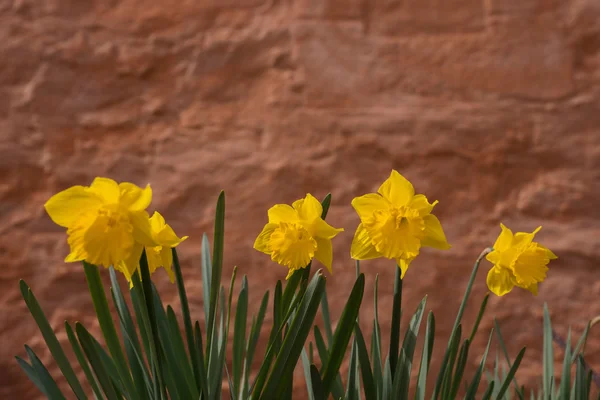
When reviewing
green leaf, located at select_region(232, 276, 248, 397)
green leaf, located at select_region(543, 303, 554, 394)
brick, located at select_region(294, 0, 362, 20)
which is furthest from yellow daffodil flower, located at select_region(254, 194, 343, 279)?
brick, located at select_region(294, 0, 362, 20)

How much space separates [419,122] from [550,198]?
30cm

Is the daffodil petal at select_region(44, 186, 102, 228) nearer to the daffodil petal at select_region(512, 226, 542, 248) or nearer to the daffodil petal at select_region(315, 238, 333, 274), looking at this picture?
the daffodil petal at select_region(315, 238, 333, 274)

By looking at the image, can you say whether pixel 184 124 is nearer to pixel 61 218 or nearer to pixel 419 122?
pixel 419 122

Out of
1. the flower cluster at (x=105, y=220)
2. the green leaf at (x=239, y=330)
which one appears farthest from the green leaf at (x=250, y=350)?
the flower cluster at (x=105, y=220)

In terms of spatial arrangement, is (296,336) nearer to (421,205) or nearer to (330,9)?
(421,205)

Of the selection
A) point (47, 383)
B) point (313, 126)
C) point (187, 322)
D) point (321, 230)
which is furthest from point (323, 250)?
point (313, 126)

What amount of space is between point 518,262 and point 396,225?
0.14 m

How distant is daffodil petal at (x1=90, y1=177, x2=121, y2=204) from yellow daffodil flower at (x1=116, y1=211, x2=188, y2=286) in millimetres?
33

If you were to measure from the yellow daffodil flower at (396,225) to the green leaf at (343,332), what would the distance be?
36 millimetres

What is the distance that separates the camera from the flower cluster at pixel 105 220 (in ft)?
1.23

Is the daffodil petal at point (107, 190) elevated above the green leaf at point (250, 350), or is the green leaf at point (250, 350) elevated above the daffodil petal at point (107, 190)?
the daffodil petal at point (107, 190)

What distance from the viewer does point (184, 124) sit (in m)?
1.29

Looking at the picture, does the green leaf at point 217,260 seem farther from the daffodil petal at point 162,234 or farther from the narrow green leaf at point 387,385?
the narrow green leaf at point 387,385

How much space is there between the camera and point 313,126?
1.28m
